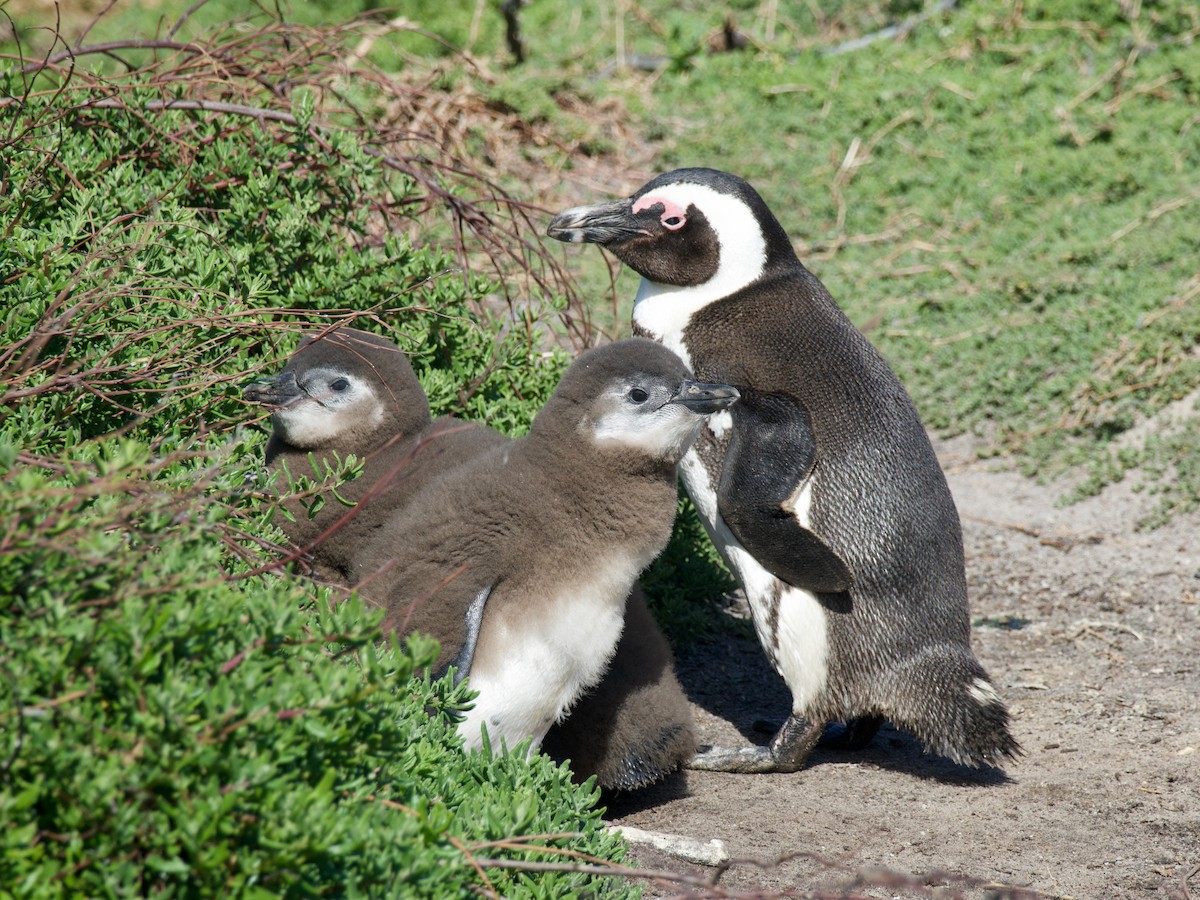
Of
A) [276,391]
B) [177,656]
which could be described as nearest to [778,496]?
[276,391]

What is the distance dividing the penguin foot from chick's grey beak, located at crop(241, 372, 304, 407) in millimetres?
1534

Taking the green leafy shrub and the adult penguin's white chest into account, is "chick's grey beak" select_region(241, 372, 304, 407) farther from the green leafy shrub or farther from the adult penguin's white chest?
the adult penguin's white chest

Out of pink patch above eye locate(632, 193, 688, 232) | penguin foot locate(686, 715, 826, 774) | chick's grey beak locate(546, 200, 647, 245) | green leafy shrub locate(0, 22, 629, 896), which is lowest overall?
penguin foot locate(686, 715, 826, 774)

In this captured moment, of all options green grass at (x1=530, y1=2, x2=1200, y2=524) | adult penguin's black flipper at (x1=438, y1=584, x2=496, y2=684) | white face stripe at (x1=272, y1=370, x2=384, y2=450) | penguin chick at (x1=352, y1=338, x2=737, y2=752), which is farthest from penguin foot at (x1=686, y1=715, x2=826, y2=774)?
green grass at (x1=530, y1=2, x2=1200, y2=524)

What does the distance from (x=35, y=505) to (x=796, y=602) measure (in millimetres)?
2267

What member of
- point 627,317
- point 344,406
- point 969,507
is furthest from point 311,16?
point 344,406

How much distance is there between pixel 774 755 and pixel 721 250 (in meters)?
1.53

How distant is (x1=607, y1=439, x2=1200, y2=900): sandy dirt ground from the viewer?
2.85 m

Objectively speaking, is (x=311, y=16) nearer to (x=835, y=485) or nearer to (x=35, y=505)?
(x=835, y=485)

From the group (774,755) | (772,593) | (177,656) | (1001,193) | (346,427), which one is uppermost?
(177,656)

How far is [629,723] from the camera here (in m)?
3.24

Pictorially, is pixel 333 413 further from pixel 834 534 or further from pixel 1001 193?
pixel 1001 193

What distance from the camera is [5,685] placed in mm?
1682

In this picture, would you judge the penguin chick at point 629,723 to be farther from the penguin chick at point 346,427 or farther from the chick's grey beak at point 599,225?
the chick's grey beak at point 599,225
